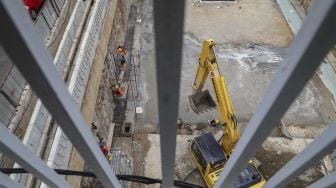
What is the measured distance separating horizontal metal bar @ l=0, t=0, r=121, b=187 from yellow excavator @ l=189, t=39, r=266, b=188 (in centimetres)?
833

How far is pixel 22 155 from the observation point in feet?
5.62

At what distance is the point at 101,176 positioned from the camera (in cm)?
230

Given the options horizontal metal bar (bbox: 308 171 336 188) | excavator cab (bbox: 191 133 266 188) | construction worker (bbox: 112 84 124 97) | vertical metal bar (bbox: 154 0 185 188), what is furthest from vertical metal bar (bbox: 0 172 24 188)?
construction worker (bbox: 112 84 124 97)

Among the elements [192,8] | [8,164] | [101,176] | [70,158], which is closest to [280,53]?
[192,8]

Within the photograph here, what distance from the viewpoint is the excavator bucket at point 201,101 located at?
11.6 m

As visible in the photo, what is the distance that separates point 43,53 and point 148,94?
1319cm

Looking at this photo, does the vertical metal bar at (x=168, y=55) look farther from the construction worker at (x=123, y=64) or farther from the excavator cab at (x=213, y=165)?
the construction worker at (x=123, y=64)

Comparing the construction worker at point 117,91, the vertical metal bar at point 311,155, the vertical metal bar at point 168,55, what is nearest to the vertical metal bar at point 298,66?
the vertical metal bar at point 311,155

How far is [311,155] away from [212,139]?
992 cm

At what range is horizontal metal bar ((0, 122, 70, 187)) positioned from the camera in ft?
5.06

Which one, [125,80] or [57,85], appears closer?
[57,85]

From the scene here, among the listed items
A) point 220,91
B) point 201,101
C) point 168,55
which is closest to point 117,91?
point 201,101

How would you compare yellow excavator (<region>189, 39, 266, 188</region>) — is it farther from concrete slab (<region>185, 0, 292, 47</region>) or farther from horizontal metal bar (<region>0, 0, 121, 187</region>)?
horizontal metal bar (<region>0, 0, 121, 187</region>)

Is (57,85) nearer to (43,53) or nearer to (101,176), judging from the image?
(43,53)
